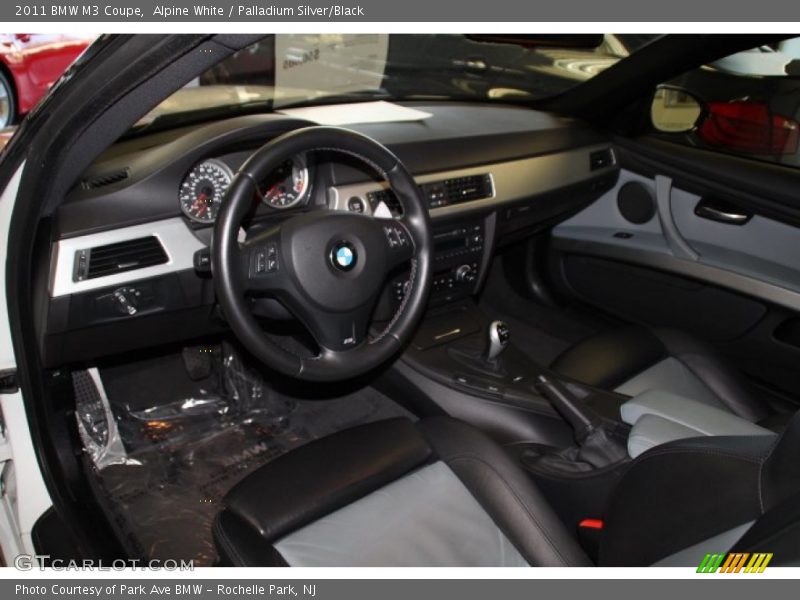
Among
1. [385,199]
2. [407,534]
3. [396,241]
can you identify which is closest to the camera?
[407,534]

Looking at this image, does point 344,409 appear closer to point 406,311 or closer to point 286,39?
point 406,311

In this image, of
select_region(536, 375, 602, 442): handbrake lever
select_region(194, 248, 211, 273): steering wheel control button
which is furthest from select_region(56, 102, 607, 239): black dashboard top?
select_region(536, 375, 602, 442): handbrake lever

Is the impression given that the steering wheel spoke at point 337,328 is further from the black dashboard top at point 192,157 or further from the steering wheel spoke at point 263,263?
the black dashboard top at point 192,157

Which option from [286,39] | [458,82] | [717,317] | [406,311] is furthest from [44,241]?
[717,317]

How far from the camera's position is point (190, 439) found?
2.29m

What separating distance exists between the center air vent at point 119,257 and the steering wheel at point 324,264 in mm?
311

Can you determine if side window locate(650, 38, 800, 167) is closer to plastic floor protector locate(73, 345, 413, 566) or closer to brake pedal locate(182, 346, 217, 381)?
plastic floor protector locate(73, 345, 413, 566)

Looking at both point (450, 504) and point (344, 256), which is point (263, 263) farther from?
point (450, 504)

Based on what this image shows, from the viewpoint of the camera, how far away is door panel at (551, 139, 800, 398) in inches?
89.4

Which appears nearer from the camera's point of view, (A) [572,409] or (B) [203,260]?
(B) [203,260]

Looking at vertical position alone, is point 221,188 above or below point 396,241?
above

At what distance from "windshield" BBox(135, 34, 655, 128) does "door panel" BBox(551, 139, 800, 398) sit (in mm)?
492

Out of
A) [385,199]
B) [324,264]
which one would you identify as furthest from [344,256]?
[385,199]

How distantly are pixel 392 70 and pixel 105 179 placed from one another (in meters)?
1.31
